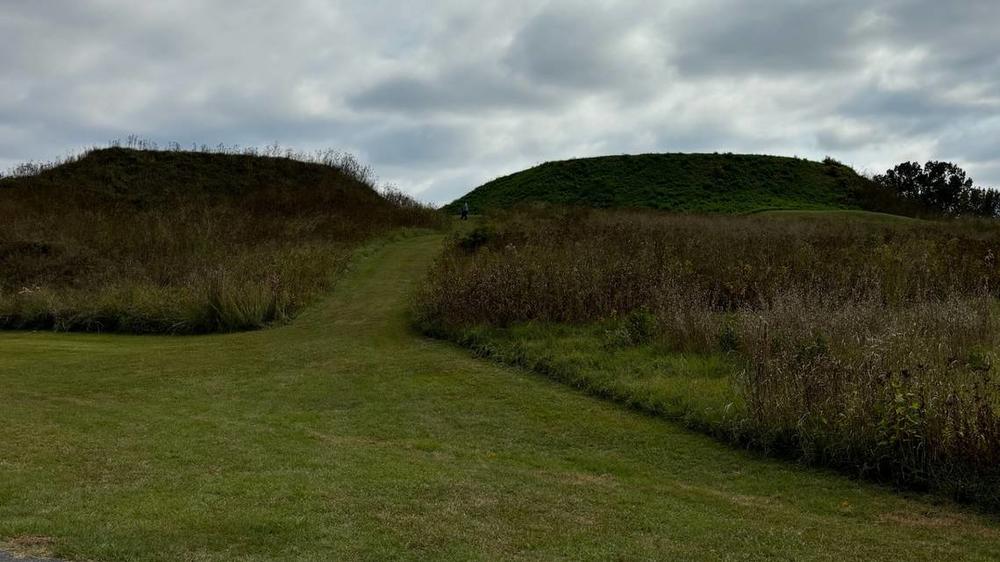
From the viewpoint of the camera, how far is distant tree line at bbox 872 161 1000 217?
4122 cm

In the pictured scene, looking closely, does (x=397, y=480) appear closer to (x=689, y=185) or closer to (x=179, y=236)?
(x=179, y=236)

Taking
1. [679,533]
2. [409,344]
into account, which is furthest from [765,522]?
[409,344]

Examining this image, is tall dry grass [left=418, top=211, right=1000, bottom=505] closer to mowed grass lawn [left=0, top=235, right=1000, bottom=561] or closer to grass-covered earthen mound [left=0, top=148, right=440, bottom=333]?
mowed grass lawn [left=0, top=235, right=1000, bottom=561]

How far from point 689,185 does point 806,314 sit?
3869cm

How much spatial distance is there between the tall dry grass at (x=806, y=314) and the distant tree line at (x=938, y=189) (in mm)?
25021

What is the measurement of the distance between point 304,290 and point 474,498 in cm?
1390

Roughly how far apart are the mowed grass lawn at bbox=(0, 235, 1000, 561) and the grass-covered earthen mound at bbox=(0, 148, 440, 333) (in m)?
5.86

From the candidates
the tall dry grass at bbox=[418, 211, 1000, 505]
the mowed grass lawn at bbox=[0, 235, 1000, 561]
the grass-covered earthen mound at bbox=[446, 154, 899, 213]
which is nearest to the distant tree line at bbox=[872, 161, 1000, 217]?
the grass-covered earthen mound at bbox=[446, 154, 899, 213]

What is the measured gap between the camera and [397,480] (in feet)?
19.5

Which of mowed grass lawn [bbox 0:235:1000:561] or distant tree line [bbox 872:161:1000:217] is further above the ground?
distant tree line [bbox 872:161:1000:217]

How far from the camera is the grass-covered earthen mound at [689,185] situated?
43.5m

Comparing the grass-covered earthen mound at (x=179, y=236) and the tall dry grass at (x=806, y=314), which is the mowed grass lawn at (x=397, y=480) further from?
the grass-covered earthen mound at (x=179, y=236)

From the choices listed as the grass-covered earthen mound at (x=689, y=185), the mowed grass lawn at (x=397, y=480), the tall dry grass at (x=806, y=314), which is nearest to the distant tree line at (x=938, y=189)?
the grass-covered earthen mound at (x=689, y=185)

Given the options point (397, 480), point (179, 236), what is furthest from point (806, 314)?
point (179, 236)
